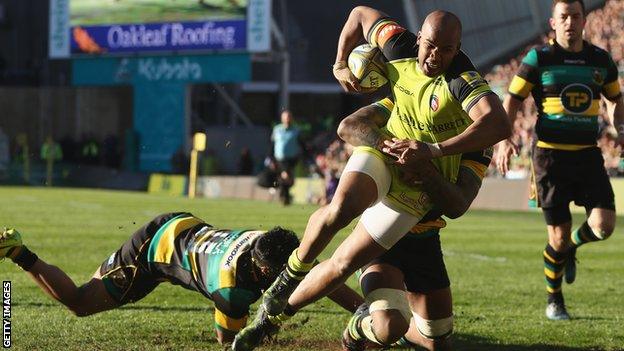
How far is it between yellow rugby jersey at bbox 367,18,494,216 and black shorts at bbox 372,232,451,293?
44 centimetres

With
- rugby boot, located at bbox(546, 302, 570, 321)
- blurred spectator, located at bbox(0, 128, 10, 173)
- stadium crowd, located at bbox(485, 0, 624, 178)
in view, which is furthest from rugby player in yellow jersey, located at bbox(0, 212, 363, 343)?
blurred spectator, located at bbox(0, 128, 10, 173)

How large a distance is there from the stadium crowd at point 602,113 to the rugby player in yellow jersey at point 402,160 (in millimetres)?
17240

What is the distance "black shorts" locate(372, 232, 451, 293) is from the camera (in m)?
7.48

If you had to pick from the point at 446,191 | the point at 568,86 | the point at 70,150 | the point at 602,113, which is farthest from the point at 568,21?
the point at 70,150

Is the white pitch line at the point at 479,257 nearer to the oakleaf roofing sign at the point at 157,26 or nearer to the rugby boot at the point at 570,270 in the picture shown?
the rugby boot at the point at 570,270

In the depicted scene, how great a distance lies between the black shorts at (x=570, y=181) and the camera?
10.1m

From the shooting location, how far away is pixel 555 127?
396 inches

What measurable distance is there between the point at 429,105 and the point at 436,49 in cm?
31

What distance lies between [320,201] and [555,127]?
720 inches

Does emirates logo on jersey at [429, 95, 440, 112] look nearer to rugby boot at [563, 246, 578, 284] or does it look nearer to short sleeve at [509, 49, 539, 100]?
short sleeve at [509, 49, 539, 100]

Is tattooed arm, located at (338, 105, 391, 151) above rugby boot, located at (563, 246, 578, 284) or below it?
above

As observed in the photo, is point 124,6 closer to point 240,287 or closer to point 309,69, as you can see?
point 309,69

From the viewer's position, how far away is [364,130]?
7.20m

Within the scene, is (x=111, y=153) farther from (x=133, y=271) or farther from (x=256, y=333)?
(x=256, y=333)
